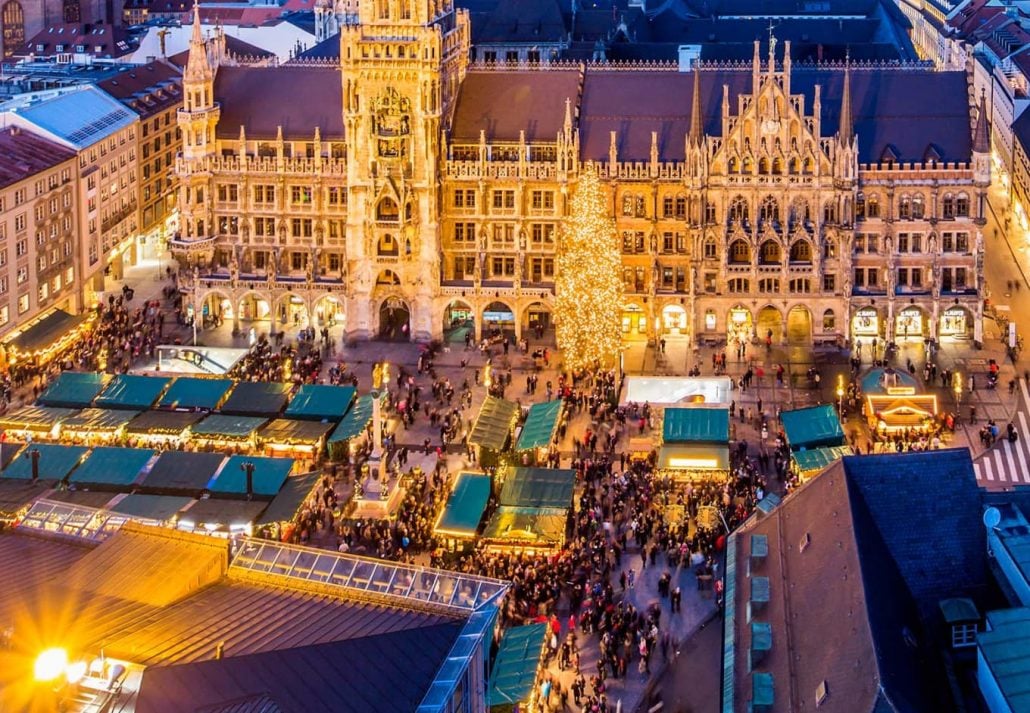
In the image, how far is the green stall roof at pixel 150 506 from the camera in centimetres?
9462

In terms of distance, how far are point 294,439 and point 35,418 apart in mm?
17095

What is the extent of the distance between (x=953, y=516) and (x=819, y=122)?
6746 centimetres

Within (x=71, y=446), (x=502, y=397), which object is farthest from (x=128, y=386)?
(x=502, y=397)

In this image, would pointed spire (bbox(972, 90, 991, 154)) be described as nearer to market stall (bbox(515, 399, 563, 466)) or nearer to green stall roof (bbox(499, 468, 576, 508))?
market stall (bbox(515, 399, 563, 466))

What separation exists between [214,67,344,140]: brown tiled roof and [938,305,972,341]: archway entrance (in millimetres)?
49142

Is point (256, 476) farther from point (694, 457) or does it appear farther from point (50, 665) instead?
point (50, 665)

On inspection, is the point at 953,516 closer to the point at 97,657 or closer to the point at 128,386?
the point at 97,657

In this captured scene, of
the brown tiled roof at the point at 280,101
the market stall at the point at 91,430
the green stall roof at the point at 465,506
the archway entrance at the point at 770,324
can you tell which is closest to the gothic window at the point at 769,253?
the archway entrance at the point at 770,324

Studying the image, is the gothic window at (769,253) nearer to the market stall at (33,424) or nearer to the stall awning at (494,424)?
the stall awning at (494,424)

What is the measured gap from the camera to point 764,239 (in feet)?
435

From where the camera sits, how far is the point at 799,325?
13388 centimetres

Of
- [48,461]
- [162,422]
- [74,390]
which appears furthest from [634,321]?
[48,461]

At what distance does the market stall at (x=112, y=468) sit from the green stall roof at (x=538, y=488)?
2144cm

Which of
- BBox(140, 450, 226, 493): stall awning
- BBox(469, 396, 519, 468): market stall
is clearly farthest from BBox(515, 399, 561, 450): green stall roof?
BBox(140, 450, 226, 493): stall awning
